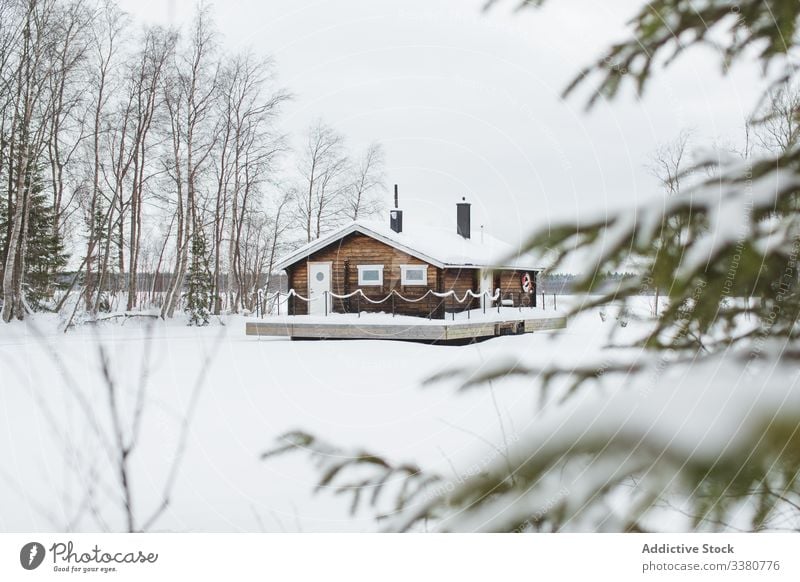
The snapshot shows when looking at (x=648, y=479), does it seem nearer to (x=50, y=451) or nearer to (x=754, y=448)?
(x=754, y=448)

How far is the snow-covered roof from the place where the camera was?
17.3 feet

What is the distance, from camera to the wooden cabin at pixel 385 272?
5895mm

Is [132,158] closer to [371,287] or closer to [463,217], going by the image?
[463,217]

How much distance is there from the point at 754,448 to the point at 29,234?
1858mm


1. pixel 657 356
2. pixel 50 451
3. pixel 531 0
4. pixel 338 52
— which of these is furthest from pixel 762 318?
pixel 50 451

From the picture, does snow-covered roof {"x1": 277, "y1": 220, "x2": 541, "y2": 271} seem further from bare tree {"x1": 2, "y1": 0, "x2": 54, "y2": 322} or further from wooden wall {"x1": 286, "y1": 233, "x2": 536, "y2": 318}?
bare tree {"x1": 2, "y1": 0, "x2": 54, "y2": 322}

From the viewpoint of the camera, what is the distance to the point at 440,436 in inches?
77.0

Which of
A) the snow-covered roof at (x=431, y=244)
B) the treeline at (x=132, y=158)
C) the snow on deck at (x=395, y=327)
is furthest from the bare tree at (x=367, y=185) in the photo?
the snow-covered roof at (x=431, y=244)

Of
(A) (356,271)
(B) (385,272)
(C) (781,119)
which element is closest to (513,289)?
(B) (385,272)

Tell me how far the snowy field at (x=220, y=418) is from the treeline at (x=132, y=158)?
18 centimetres

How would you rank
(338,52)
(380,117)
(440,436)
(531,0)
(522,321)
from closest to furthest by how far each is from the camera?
(531,0) < (338,52) < (380,117) < (440,436) < (522,321)

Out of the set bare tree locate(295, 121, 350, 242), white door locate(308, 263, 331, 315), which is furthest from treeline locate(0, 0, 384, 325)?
white door locate(308, 263, 331, 315)

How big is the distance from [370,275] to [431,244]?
0.93 m

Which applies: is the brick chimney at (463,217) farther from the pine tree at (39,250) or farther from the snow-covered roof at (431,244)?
the pine tree at (39,250)
